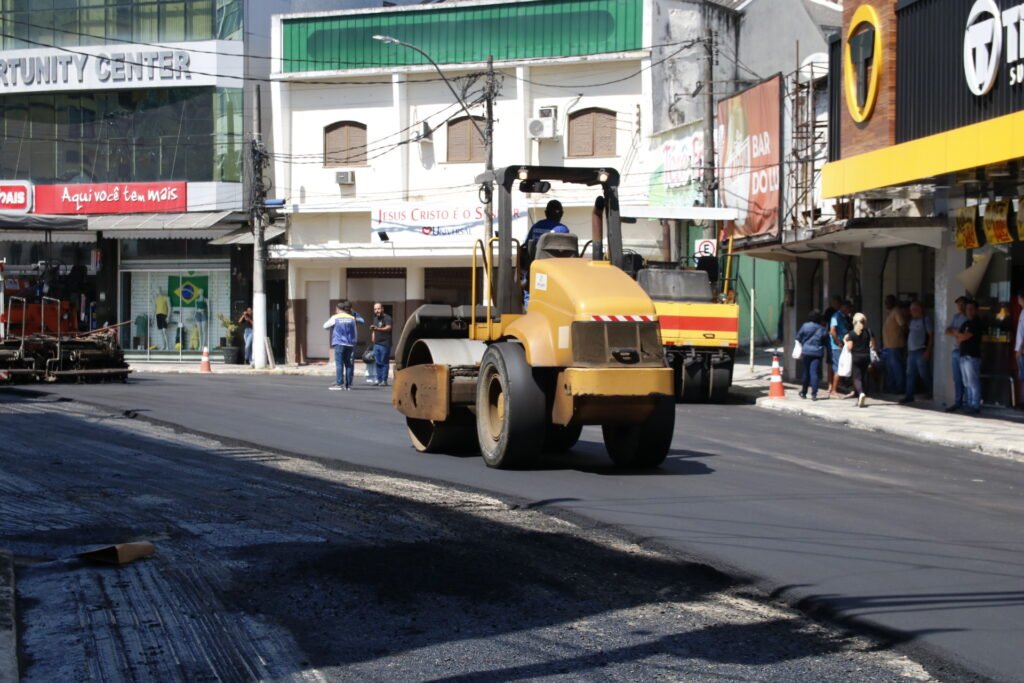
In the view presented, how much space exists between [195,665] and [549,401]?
6.45 meters

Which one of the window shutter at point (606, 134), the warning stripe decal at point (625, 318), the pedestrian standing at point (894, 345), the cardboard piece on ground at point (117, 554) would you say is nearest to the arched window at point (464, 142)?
A: the window shutter at point (606, 134)

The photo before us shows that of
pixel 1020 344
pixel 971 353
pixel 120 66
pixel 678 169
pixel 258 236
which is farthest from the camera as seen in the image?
pixel 120 66

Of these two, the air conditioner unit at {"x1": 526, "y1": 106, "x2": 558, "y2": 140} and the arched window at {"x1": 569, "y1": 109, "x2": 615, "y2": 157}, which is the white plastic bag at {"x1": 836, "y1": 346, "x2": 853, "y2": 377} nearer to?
the arched window at {"x1": 569, "y1": 109, "x2": 615, "y2": 157}

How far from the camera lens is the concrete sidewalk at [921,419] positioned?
16.2 metres

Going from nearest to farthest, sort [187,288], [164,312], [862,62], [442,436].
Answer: [442,436]
[862,62]
[187,288]
[164,312]

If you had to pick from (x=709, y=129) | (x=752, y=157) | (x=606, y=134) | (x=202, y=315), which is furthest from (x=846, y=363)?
(x=202, y=315)

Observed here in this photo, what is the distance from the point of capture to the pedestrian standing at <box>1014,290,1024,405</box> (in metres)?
18.2

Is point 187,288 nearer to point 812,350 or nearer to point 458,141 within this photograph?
point 458,141

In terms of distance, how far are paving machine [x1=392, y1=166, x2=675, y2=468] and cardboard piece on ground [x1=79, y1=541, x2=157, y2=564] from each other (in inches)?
175

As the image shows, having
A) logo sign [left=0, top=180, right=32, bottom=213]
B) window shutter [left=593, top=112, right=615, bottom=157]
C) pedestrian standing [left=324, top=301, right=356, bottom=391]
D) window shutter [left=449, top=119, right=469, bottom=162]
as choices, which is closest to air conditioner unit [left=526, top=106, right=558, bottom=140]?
window shutter [left=593, top=112, right=615, bottom=157]

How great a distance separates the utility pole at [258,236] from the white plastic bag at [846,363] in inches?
741

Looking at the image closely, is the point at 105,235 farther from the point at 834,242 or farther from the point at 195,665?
the point at 195,665

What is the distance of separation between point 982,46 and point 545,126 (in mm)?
19736

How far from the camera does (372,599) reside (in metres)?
6.78
